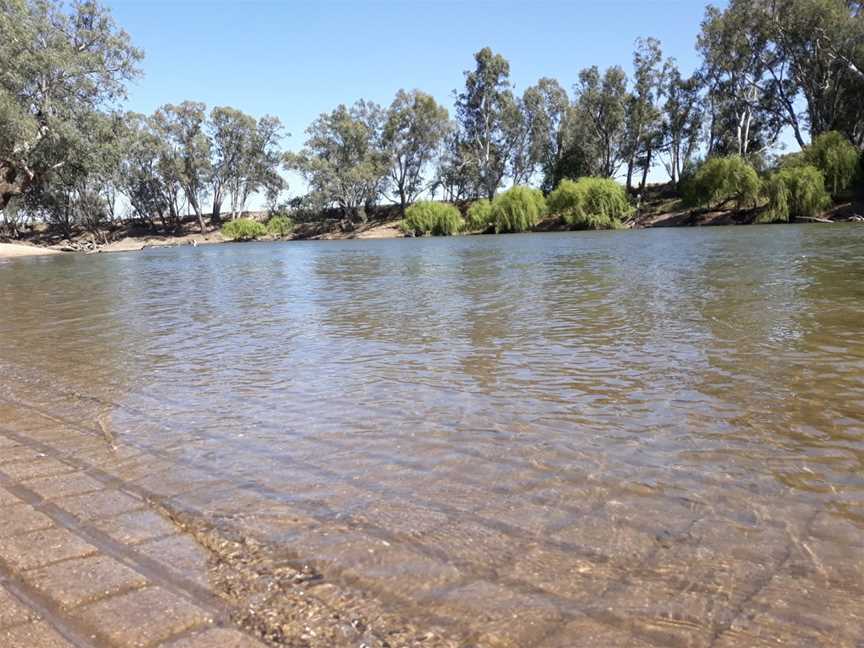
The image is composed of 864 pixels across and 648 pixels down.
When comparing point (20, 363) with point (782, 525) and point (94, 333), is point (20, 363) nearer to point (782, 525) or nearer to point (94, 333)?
point (94, 333)

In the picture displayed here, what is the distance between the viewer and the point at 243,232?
92.4m

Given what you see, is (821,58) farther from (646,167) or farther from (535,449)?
(535,449)

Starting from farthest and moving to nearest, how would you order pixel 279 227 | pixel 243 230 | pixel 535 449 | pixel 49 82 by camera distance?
1. pixel 279 227
2. pixel 243 230
3. pixel 49 82
4. pixel 535 449

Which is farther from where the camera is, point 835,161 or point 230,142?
point 230,142

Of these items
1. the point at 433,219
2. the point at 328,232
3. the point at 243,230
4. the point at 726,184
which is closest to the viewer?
the point at 726,184

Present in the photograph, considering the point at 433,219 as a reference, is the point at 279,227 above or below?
above

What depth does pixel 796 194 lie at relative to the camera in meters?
50.5

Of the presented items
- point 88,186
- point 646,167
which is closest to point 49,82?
point 88,186

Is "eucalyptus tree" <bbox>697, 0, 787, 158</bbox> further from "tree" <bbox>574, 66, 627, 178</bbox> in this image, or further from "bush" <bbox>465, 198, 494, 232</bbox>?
"bush" <bbox>465, 198, 494, 232</bbox>

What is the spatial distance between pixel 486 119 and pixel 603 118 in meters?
17.3

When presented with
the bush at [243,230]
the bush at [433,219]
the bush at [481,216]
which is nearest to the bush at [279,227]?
the bush at [243,230]

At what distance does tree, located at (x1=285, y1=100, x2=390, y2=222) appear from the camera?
288 feet

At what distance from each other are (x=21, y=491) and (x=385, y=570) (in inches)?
100

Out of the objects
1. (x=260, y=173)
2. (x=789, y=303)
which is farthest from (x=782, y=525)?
(x=260, y=173)
